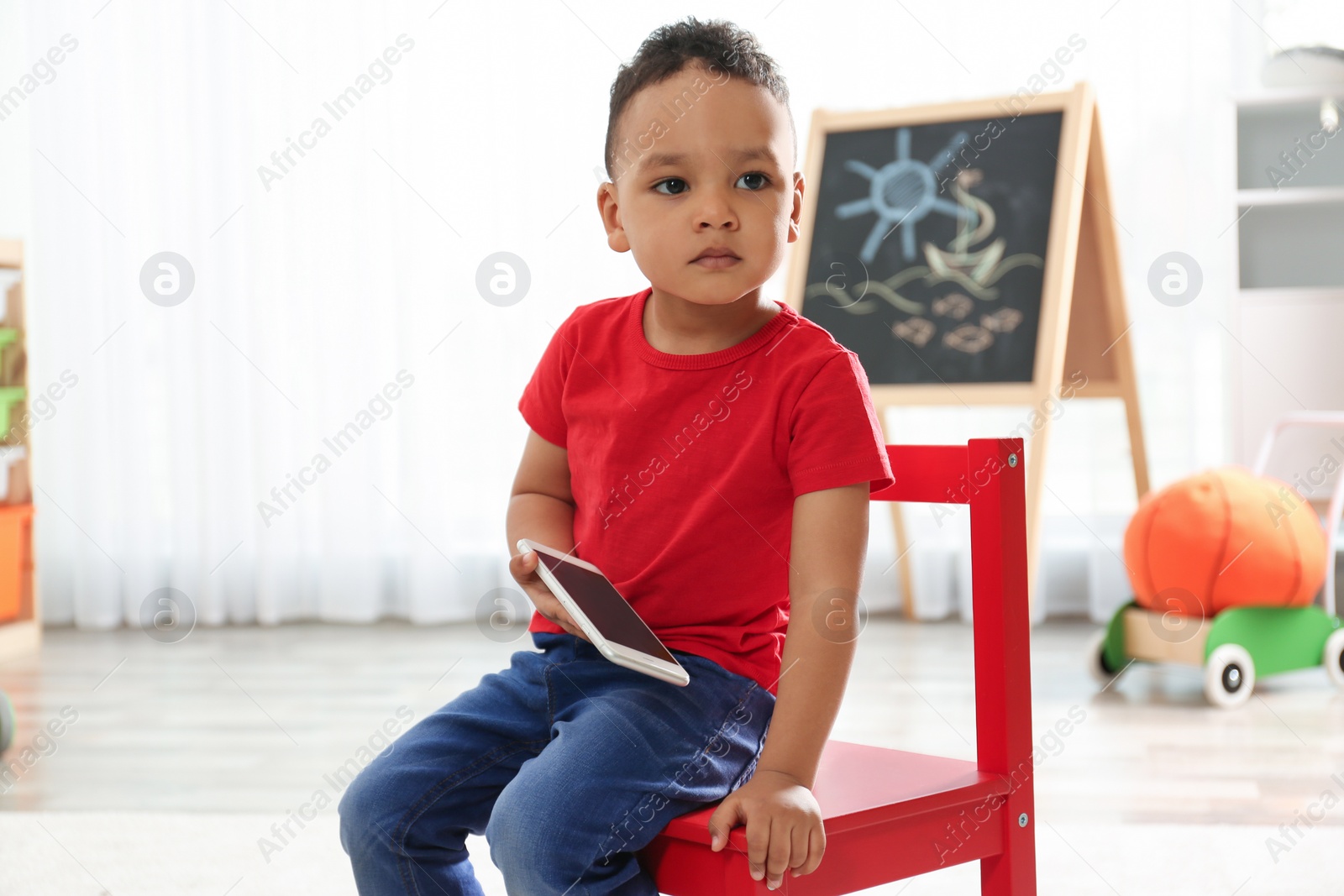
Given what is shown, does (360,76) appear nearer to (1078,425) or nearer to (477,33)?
(477,33)

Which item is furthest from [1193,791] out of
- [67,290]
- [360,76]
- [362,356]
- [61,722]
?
[67,290]

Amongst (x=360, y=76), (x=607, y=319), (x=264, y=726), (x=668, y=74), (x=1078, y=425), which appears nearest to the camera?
(x=668, y=74)

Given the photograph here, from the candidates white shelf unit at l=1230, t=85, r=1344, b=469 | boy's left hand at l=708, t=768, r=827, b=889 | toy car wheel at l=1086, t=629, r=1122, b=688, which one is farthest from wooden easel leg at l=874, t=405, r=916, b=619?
boy's left hand at l=708, t=768, r=827, b=889

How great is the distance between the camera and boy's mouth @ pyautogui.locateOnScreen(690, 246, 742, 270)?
904 mm

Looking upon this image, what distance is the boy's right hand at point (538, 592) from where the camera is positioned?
0.90 m

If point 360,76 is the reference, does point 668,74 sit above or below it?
below

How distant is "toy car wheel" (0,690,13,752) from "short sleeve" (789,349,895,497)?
5.44 ft

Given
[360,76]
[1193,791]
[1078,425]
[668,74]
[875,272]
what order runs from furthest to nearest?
[360,76]
[1078,425]
[875,272]
[1193,791]
[668,74]

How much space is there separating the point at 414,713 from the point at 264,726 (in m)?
0.27

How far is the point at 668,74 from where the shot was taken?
3.07 ft

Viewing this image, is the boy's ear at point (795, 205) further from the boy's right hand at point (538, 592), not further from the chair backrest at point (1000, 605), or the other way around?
the boy's right hand at point (538, 592)

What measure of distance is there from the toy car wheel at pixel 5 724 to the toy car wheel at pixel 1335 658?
236 cm

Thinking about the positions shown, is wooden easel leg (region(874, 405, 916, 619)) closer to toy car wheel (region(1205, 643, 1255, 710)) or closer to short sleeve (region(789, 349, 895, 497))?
toy car wheel (region(1205, 643, 1255, 710))

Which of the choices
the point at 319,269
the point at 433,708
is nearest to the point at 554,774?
the point at 433,708
